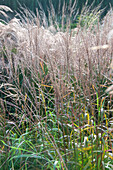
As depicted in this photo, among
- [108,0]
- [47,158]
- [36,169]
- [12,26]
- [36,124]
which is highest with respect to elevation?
[108,0]

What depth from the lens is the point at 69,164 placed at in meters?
2.09

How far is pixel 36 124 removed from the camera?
2555 millimetres

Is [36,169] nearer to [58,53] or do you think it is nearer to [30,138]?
[30,138]

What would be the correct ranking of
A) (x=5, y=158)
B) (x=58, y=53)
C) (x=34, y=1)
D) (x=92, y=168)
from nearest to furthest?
(x=92, y=168) < (x=5, y=158) < (x=58, y=53) < (x=34, y=1)

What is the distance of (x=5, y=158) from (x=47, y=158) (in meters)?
0.47

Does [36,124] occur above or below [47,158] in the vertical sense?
above

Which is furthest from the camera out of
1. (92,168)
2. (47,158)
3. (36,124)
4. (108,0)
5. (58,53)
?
(108,0)

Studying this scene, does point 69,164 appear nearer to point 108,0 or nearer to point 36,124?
point 36,124

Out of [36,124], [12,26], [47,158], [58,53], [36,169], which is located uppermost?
[12,26]

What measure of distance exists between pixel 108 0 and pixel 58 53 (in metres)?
12.2

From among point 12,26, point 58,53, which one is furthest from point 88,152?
point 12,26

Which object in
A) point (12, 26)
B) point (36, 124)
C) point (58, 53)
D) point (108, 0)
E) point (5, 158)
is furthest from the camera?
point (108, 0)

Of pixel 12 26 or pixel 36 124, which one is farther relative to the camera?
pixel 12 26

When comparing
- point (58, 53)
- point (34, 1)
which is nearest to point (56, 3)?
point (34, 1)
